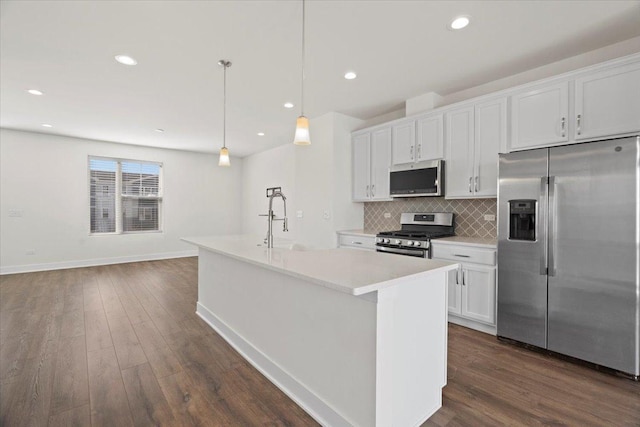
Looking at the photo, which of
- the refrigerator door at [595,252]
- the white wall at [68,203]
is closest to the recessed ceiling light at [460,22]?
the refrigerator door at [595,252]

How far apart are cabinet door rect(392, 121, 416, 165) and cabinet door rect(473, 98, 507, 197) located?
77 cm

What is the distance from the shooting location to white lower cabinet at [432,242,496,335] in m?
2.85

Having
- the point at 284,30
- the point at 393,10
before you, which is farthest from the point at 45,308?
the point at 393,10

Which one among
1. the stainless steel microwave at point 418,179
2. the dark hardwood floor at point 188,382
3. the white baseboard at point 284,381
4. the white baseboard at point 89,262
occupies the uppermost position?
the stainless steel microwave at point 418,179

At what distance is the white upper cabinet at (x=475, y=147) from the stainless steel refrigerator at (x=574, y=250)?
362 mm

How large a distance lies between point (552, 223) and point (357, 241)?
7.21 ft

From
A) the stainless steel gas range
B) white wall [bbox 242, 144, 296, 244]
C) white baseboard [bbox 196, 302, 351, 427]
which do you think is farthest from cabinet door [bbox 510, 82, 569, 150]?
white wall [bbox 242, 144, 296, 244]

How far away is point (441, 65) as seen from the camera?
2.95 m

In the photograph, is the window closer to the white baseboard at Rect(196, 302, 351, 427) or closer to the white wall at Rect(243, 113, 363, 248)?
the white wall at Rect(243, 113, 363, 248)

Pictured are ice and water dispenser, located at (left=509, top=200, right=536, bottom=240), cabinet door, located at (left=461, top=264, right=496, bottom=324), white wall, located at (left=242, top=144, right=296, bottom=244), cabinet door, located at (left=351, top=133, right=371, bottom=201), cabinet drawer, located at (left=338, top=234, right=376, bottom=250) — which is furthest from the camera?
white wall, located at (left=242, top=144, right=296, bottom=244)

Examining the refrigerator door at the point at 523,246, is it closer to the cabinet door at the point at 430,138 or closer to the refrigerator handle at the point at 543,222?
the refrigerator handle at the point at 543,222

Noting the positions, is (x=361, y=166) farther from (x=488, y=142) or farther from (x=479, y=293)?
(x=479, y=293)

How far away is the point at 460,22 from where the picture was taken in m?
2.27

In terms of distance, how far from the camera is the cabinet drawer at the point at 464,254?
2854 mm
